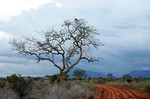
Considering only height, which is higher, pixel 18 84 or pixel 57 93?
pixel 18 84

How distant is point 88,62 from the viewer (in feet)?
72.5

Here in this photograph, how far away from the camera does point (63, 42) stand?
21.0 meters

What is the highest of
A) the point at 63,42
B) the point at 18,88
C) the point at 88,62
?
the point at 63,42

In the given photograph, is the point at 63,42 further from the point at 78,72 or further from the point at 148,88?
the point at 78,72

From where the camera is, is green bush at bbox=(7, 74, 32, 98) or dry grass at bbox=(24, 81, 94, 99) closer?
dry grass at bbox=(24, 81, 94, 99)

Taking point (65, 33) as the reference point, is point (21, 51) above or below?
below

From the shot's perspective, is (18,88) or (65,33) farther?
(65,33)

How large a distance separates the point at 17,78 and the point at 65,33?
322 inches

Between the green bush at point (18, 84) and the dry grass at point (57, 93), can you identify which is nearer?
the dry grass at point (57, 93)

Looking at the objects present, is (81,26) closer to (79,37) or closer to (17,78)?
(79,37)

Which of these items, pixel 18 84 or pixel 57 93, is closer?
pixel 57 93

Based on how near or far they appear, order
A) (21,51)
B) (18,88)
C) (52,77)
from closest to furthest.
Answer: (18,88) → (21,51) → (52,77)

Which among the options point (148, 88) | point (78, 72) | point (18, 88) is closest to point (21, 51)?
point (18, 88)

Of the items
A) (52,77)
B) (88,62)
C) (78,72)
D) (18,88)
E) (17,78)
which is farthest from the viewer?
(78,72)
